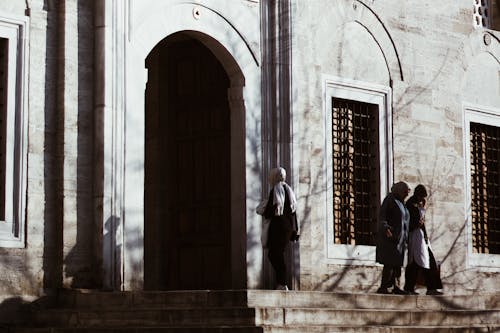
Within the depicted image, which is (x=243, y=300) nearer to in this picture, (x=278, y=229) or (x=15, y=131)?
(x=278, y=229)

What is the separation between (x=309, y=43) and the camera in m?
19.6

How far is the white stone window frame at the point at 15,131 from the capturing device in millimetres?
16297

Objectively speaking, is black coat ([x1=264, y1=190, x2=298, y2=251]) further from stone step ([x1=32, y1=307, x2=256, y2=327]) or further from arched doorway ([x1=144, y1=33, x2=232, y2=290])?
arched doorway ([x1=144, y1=33, x2=232, y2=290])

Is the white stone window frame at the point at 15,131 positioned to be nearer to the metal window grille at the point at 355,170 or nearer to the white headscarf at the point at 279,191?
the white headscarf at the point at 279,191

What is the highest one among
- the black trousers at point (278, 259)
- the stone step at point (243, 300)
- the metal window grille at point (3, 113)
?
the metal window grille at point (3, 113)

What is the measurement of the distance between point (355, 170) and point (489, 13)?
15.2 ft

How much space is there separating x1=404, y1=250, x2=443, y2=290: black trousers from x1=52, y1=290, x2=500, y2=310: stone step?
474 millimetres

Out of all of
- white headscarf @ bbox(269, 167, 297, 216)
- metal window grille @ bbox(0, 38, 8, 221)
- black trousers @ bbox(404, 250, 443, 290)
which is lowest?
black trousers @ bbox(404, 250, 443, 290)

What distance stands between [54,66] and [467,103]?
794 centimetres

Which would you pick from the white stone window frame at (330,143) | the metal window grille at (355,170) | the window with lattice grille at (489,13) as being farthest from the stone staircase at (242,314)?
the window with lattice grille at (489,13)

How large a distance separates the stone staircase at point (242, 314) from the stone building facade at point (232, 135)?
61 cm

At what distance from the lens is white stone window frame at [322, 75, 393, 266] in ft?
64.7

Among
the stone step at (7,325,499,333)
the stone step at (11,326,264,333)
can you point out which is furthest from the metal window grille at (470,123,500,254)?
the stone step at (11,326,264,333)

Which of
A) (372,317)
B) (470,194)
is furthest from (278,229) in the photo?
(470,194)
